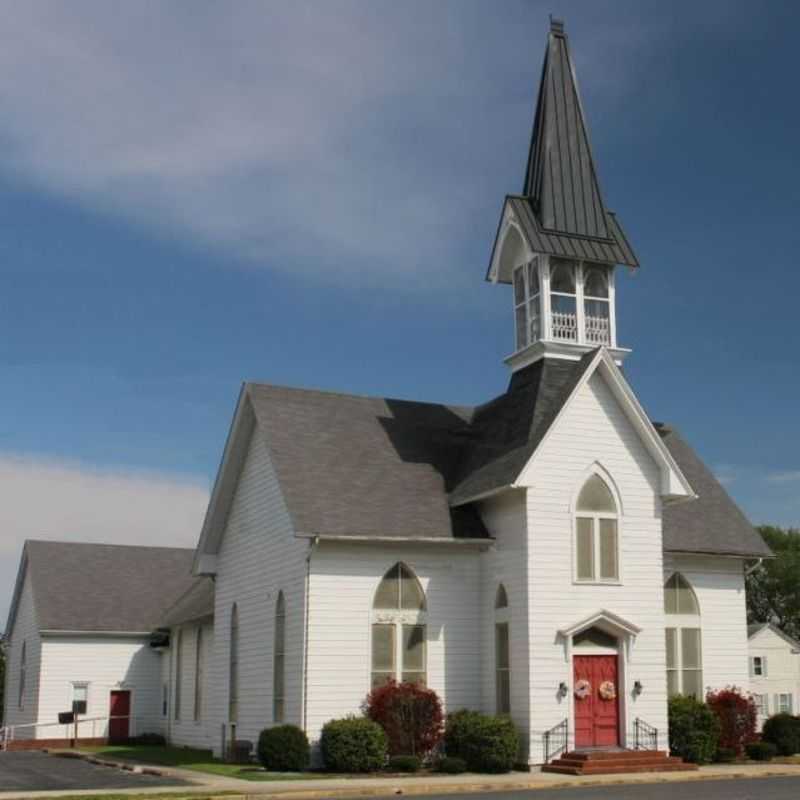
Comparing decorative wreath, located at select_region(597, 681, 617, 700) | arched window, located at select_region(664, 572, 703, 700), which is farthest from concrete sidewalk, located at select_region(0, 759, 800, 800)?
arched window, located at select_region(664, 572, 703, 700)

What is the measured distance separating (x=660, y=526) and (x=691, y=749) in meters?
5.81

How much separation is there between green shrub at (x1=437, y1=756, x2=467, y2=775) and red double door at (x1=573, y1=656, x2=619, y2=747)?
10.2ft

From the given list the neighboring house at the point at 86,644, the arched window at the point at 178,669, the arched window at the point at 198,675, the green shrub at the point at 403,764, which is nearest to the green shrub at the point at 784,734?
the green shrub at the point at 403,764

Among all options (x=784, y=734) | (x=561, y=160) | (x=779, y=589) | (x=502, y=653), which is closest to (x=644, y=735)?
(x=502, y=653)

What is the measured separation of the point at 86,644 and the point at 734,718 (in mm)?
28285

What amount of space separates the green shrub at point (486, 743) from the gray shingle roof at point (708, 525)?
8.43m

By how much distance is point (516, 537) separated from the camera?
1198 inches

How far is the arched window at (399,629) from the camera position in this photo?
30266mm

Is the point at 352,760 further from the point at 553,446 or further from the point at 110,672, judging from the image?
the point at 110,672

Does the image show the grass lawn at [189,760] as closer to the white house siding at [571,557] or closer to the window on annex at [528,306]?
the white house siding at [571,557]

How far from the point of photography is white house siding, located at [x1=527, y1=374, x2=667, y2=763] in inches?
1158

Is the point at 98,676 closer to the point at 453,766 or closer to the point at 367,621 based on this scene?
the point at 367,621

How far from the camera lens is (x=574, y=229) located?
3528 cm

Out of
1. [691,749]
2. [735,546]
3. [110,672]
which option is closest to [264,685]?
[691,749]
